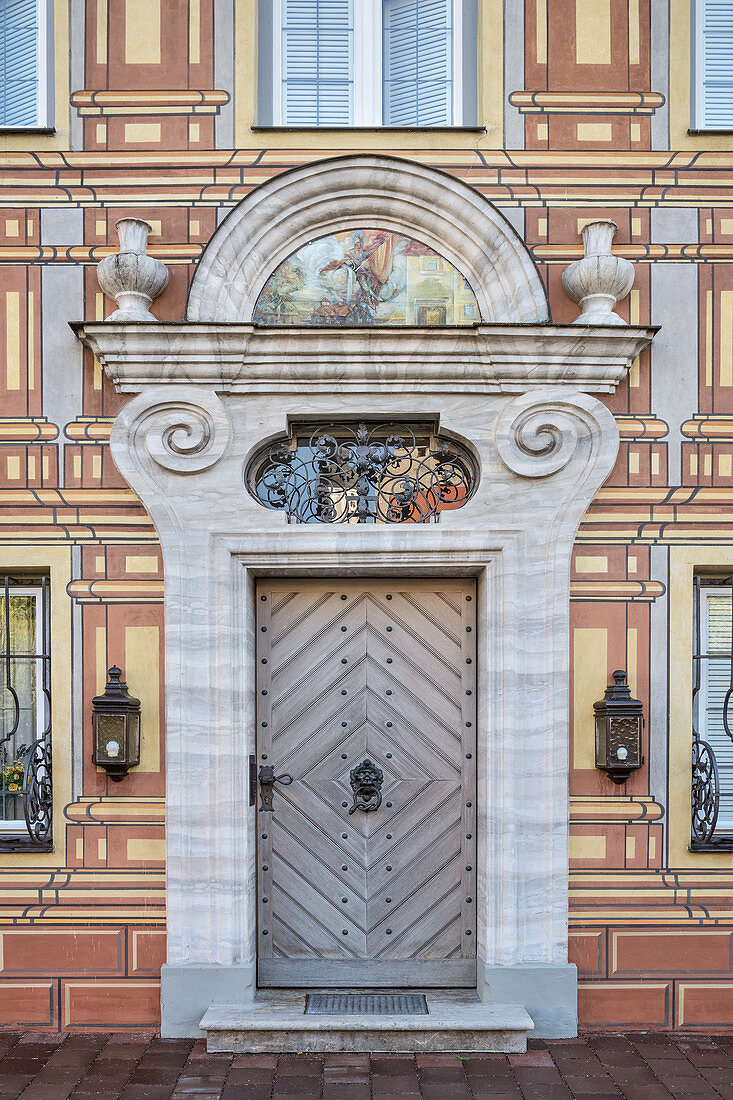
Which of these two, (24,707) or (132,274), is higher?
(132,274)

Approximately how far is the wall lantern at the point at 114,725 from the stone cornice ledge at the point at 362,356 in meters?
1.57

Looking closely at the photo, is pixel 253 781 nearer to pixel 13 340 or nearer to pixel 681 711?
pixel 681 711

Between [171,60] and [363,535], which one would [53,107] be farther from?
[363,535]

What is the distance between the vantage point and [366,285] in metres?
4.90

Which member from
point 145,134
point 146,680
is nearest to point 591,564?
point 146,680

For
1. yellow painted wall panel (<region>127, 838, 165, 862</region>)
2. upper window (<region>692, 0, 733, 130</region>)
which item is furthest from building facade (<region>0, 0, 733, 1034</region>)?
upper window (<region>692, 0, 733, 130</region>)

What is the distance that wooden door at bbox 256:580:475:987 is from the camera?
16.2 feet

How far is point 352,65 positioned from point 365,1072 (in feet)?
17.0

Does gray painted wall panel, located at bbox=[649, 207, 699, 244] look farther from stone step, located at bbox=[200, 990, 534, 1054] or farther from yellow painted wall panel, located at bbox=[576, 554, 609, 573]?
stone step, located at bbox=[200, 990, 534, 1054]

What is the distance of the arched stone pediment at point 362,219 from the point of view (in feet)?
15.6

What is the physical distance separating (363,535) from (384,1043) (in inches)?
98.4

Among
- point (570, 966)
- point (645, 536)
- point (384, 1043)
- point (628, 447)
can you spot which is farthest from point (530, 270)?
point (384, 1043)

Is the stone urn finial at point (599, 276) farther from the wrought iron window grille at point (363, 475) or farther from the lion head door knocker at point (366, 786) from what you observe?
the lion head door knocker at point (366, 786)

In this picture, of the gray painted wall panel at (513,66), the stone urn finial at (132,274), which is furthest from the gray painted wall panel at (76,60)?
the gray painted wall panel at (513,66)
